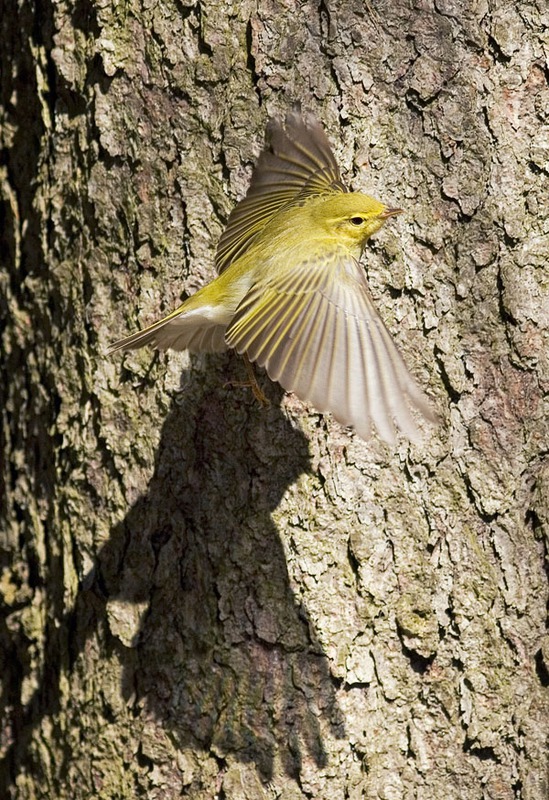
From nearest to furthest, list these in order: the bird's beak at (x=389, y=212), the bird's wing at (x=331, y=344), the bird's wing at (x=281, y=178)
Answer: the bird's wing at (x=331, y=344) → the bird's beak at (x=389, y=212) → the bird's wing at (x=281, y=178)

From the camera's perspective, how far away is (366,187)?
2.88 m

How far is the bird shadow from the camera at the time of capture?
2759mm

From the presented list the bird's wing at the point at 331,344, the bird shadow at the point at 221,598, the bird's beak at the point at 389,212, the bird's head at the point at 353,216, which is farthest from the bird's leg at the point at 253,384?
the bird's beak at the point at 389,212

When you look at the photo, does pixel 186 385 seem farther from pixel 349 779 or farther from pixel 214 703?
pixel 349 779

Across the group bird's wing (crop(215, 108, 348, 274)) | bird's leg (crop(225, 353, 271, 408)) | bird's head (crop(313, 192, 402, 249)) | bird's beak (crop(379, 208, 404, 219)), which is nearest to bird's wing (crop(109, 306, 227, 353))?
bird's leg (crop(225, 353, 271, 408))

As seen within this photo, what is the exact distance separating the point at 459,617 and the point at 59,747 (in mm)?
Result: 1444

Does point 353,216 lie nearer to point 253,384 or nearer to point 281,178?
point 281,178

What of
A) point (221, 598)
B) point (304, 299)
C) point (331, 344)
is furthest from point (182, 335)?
point (221, 598)

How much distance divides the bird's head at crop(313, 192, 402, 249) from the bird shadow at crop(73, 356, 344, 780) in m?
0.51

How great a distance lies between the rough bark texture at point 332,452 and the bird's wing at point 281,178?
53mm

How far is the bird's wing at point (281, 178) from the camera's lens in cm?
288

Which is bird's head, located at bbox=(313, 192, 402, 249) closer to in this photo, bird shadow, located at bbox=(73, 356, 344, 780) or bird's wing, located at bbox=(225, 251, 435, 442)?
bird's wing, located at bbox=(225, 251, 435, 442)

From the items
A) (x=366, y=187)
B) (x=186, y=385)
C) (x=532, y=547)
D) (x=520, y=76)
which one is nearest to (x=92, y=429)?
(x=186, y=385)

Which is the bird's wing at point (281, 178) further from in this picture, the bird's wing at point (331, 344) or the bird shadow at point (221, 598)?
the bird shadow at point (221, 598)
